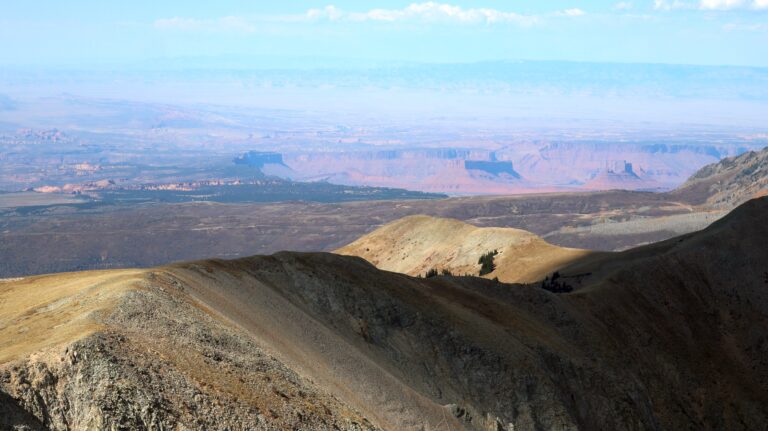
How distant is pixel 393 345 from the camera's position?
40281 millimetres

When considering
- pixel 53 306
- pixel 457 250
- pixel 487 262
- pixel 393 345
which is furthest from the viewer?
pixel 457 250

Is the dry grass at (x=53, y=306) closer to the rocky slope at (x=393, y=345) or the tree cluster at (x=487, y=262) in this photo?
the rocky slope at (x=393, y=345)

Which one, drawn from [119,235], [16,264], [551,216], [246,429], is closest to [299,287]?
[246,429]

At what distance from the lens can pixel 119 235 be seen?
559 feet

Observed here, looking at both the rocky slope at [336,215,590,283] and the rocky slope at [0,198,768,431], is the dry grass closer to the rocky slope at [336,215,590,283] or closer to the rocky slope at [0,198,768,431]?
the rocky slope at [0,198,768,431]

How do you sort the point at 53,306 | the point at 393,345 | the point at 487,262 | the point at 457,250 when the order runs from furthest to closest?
1. the point at 457,250
2. the point at 487,262
3. the point at 393,345
4. the point at 53,306

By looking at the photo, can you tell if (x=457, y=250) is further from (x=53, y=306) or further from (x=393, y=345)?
(x=53, y=306)

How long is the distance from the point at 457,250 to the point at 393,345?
42312 mm

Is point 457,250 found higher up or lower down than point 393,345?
lower down

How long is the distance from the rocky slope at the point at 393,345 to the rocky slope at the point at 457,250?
5011mm

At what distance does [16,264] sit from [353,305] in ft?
394

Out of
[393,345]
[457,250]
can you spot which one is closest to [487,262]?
[457,250]

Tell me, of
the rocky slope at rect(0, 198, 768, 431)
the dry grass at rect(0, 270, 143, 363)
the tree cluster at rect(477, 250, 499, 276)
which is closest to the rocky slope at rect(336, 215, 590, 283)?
the tree cluster at rect(477, 250, 499, 276)

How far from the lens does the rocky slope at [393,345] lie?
22922 mm
